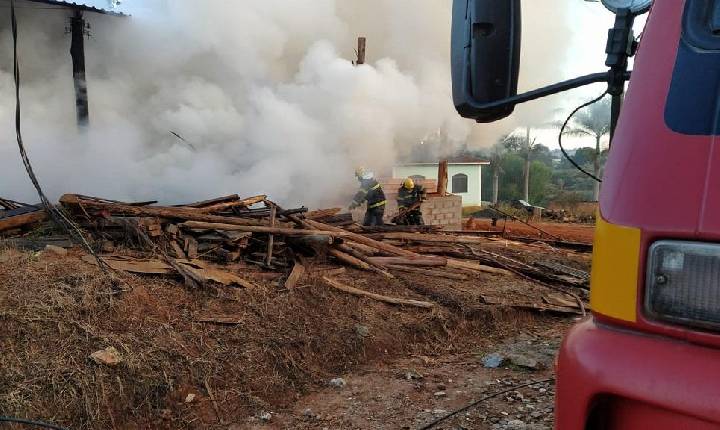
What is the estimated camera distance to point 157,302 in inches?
171

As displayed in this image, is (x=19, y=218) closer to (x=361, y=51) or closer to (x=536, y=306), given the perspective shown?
(x=536, y=306)

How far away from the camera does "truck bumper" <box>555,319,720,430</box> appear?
110cm

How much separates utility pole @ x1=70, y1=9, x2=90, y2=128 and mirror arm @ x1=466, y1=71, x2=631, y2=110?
956 centimetres

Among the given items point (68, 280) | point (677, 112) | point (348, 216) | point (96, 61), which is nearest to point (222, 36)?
point (96, 61)

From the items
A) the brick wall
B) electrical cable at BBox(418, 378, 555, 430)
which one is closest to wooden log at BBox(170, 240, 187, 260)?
electrical cable at BBox(418, 378, 555, 430)

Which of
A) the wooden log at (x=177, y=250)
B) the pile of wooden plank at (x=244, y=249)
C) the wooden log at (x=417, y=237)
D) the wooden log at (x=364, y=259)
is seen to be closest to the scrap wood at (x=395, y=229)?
the wooden log at (x=417, y=237)

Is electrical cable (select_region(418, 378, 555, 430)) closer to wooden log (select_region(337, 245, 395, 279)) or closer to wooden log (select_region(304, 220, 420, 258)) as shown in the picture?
wooden log (select_region(337, 245, 395, 279))

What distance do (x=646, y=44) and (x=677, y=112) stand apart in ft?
0.87

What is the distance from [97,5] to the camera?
31.8 ft

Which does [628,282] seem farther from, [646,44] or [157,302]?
[157,302]

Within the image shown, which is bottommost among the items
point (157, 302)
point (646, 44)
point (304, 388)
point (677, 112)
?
point (304, 388)

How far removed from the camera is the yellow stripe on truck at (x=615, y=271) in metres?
1.26

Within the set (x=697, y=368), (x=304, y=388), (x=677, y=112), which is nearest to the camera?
(x=697, y=368)

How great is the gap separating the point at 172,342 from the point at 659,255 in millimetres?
3429
